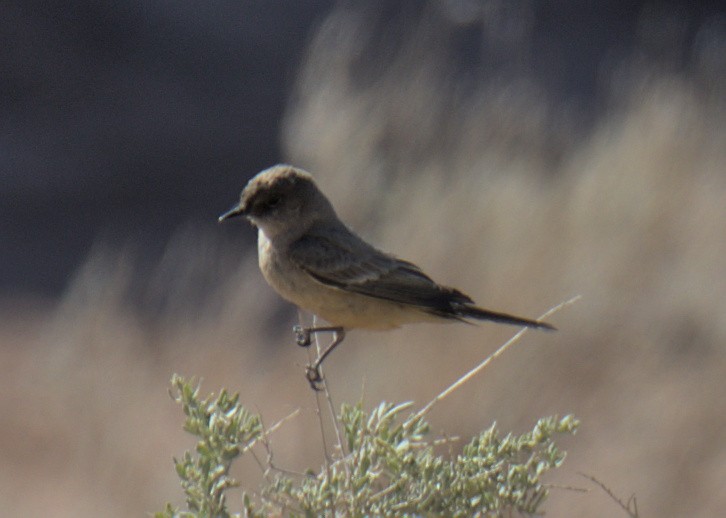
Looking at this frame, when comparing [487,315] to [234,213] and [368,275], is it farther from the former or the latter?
[234,213]

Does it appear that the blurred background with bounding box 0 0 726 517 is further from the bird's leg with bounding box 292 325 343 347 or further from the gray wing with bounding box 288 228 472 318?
the bird's leg with bounding box 292 325 343 347

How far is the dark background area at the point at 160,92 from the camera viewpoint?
514 inches

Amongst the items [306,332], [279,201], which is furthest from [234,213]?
[306,332]

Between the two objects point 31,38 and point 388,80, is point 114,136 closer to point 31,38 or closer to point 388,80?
point 31,38

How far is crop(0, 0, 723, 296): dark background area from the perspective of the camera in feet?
42.8

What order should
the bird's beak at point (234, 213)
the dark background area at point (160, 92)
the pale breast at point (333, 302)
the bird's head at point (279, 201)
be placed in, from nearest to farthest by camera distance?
the bird's beak at point (234, 213) → the pale breast at point (333, 302) → the bird's head at point (279, 201) → the dark background area at point (160, 92)

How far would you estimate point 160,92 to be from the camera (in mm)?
15078

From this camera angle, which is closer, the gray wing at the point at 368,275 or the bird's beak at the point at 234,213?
the bird's beak at the point at 234,213

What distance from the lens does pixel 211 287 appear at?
9945mm

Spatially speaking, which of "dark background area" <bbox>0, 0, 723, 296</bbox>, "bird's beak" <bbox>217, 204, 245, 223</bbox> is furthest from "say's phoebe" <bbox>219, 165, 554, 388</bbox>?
"dark background area" <bbox>0, 0, 723, 296</bbox>

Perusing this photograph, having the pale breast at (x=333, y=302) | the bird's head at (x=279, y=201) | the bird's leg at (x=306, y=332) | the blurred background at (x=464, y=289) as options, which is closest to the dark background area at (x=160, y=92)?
the blurred background at (x=464, y=289)

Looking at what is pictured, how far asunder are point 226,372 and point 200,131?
6404mm

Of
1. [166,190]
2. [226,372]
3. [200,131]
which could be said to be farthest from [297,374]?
[200,131]

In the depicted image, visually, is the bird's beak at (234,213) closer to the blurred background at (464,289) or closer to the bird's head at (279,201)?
the bird's head at (279,201)
